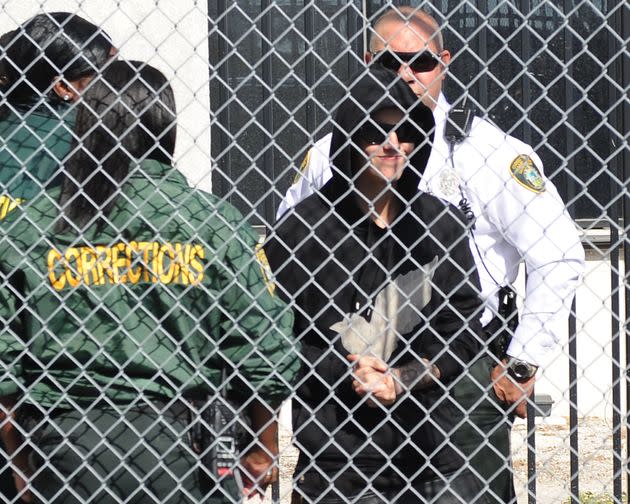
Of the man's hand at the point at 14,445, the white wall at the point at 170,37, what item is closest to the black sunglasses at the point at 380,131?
the man's hand at the point at 14,445

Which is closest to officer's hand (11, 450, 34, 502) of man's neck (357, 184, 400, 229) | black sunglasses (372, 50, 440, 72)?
man's neck (357, 184, 400, 229)

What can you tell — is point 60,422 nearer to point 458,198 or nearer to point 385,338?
point 385,338

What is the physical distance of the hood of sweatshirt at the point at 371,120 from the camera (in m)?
2.92

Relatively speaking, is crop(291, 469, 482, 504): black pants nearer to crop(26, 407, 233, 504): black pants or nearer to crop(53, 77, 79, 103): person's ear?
crop(26, 407, 233, 504): black pants

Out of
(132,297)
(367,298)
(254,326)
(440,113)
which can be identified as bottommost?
(132,297)

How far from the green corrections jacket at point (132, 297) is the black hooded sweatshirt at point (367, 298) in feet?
0.79

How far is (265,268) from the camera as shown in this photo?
9.59 ft

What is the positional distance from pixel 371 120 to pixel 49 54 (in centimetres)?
98

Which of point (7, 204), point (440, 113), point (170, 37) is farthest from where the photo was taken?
point (170, 37)

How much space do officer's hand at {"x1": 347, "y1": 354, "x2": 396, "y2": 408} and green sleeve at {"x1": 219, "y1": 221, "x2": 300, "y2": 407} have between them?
188 mm

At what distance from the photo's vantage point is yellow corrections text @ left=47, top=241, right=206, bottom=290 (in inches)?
107

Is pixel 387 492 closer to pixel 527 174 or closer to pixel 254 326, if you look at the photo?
pixel 254 326

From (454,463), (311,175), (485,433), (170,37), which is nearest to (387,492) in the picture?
(454,463)

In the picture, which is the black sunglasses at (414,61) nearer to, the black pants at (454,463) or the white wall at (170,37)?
the black pants at (454,463)
